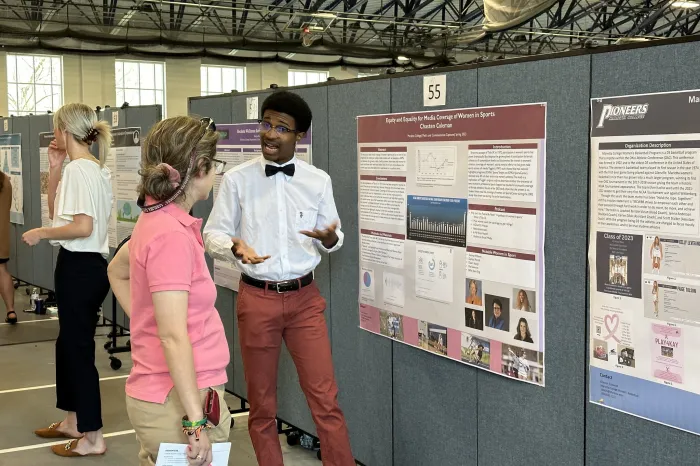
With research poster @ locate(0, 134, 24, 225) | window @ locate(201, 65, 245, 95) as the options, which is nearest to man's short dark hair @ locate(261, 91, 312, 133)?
research poster @ locate(0, 134, 24, 225)

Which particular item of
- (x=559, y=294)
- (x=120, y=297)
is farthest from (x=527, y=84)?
(x=120, y=297)

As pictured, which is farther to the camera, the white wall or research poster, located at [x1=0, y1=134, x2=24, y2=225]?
the white wall

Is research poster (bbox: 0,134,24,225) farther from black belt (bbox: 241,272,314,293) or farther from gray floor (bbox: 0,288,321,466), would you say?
black belt (bbox: 241,272,314,293)

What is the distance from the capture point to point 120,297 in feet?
7.50

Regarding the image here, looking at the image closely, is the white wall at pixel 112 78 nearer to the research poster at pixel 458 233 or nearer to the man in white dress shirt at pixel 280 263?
the man in white dress shirt at pixel 280 263

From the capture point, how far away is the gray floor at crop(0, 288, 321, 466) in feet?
12.9

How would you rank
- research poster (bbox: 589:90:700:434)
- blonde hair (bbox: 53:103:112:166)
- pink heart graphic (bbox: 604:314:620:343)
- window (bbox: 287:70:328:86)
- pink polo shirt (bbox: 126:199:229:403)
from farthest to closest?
window (bbox: 287:70:328:86) < blonde hair (bbox: 53:103:112:166) < pink heart graphic (bbox: 604:314:620:343) < research poster (bbox: 589:90:700:434) < pink polo shirt (bbox: 126:199:229:403)

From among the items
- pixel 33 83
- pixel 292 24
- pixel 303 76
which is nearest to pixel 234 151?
pixel 292 24

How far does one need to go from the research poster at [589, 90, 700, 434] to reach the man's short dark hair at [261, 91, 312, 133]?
125 centimetres

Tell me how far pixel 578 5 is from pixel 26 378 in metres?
16.0

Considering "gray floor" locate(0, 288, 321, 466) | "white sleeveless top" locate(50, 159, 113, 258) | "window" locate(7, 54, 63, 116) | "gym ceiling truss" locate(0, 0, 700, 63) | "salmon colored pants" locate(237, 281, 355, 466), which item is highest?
"gym ceiling truss" locate(0, 0, 700, 63)

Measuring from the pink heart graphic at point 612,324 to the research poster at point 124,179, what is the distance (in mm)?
3919

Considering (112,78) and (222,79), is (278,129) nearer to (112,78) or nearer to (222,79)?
(112,78)

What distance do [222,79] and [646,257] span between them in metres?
18.6
